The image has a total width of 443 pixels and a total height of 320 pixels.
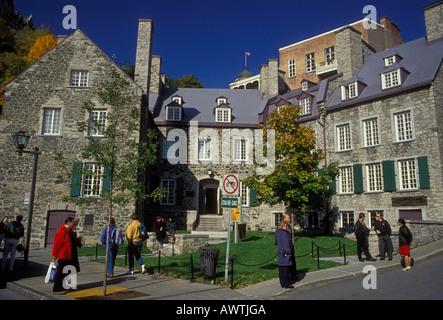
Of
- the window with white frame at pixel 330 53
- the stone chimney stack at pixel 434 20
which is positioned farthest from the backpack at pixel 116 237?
the window with white frame at pixel 330 53

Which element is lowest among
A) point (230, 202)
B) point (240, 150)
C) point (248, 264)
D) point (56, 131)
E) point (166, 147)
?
point (248, 264)

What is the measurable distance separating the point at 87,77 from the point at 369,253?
17.9 metres

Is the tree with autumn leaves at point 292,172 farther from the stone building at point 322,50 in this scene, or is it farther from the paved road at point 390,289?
the stone building at point 322,50

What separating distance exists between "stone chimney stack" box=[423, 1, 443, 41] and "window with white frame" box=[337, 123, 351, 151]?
8314mm

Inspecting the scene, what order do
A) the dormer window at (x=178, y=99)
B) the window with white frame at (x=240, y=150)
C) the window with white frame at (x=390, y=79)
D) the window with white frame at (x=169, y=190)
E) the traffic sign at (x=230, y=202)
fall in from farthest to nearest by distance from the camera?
1. the dormer window at (x=178, y=99)
2. the window with white frame at (x=240, y=150)
3. the window with white frame at (x=169, y=190)
4. the window with white frame at (x=390, y=79)
5. the traffic sign at (x=230, y=202)

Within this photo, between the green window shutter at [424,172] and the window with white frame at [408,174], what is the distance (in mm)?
456

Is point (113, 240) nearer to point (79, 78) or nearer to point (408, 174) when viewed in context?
point (79, 78)

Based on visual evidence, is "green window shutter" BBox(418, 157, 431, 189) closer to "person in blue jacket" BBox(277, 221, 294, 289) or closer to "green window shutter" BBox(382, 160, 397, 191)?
"green window shutter" BBox(382, 160, 397, 191)

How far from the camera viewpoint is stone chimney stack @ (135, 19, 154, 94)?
86.8 feet

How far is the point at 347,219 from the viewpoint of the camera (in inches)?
842

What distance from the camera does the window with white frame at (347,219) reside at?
21.1 meters

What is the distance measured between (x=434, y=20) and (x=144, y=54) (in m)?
21.0

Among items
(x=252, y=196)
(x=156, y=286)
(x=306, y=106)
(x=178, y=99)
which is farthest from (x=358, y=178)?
(x=156, y=286)
